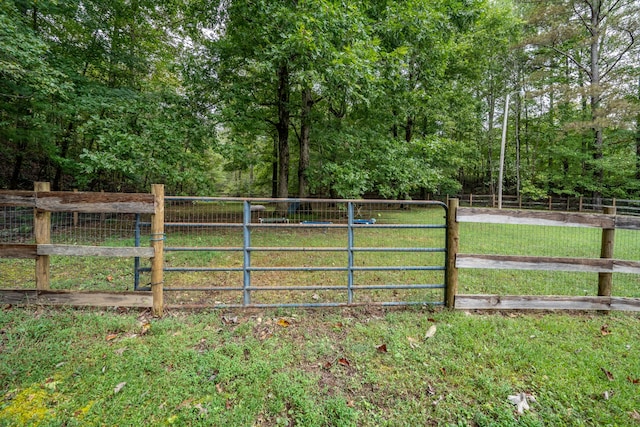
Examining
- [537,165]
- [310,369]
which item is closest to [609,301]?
[310,369]

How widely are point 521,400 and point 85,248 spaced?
15.7 feet

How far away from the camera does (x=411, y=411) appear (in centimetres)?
213

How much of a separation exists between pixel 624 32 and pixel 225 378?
86.0 feet

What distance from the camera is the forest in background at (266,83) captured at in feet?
22.5

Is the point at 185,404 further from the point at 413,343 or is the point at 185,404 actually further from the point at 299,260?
the point at 299,260

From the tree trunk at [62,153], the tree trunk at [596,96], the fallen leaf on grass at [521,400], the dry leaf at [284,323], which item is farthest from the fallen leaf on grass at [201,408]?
the tree trunk at [596,96]

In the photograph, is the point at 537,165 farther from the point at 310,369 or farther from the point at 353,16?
the point at 310,369

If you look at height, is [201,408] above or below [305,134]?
below

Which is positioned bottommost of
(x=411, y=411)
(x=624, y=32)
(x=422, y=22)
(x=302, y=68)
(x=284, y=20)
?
(x=411, y=411)

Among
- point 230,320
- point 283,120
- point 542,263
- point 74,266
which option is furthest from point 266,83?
point 542,263

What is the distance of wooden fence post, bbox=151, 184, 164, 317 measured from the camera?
3.41m

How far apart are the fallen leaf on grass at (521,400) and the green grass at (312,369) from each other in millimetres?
56

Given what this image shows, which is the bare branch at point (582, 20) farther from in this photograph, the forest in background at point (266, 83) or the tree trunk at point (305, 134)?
the tree trunk at point (305, 134)

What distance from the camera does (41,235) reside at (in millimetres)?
3459
